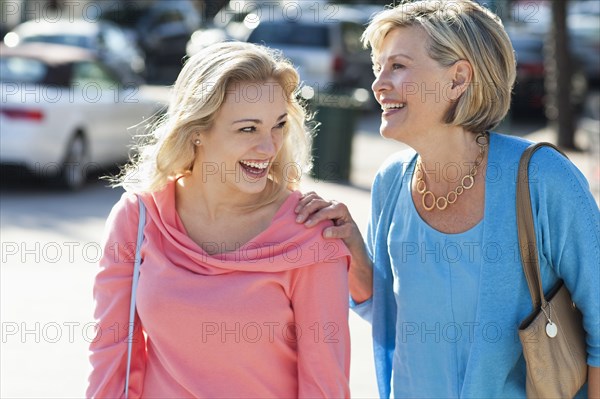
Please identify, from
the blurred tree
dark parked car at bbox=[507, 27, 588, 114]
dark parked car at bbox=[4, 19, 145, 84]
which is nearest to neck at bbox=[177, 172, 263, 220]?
the blurred tree

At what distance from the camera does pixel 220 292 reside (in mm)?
3021

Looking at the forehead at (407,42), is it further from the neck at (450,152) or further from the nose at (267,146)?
the nose at (267,146)

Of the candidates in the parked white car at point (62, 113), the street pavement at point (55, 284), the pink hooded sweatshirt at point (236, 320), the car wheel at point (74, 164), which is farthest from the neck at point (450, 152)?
the car wheel at point (74, 164)

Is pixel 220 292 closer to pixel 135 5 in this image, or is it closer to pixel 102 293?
pixel 102 293

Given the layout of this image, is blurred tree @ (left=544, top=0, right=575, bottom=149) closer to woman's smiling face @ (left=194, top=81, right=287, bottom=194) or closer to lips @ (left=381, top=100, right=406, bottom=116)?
→ lips @ (left=381, top=100, right=406, bottom=116)

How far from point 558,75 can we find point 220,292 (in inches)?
563

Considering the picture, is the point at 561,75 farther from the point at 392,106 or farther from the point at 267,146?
the point at 267,146

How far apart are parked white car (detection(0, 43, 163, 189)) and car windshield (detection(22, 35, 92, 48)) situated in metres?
7.60

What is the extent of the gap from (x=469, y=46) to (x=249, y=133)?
72 cm

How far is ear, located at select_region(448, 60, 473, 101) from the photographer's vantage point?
3.23 meters

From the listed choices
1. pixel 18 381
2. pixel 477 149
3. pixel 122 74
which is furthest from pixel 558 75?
pixel 477 149

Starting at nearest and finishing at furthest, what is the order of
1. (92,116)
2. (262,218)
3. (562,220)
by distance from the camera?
(562,220) < (262,218) < (92,116)

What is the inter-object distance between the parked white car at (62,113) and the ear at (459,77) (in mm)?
8277

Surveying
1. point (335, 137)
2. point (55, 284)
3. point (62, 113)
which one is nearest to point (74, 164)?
point (62, 113)
